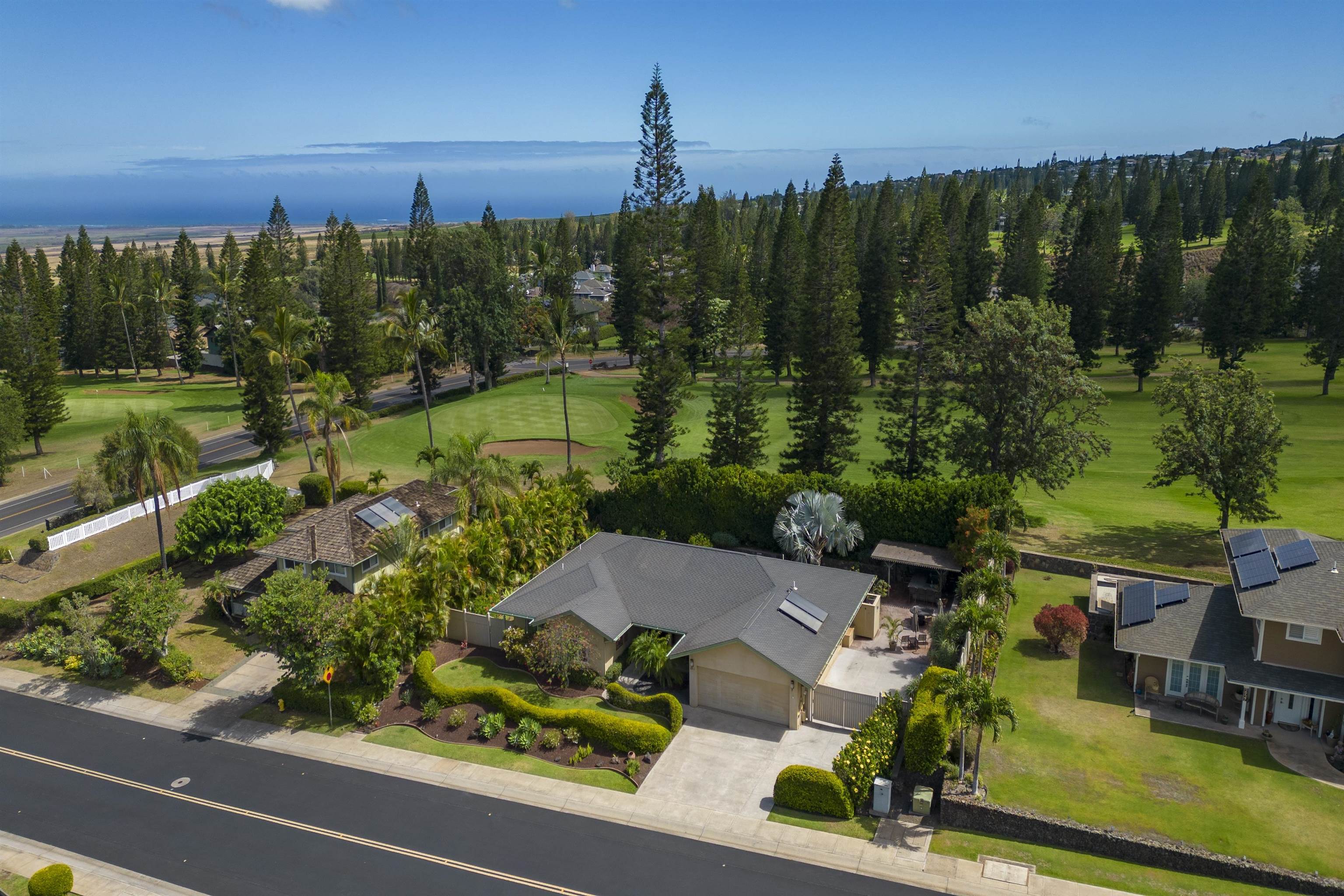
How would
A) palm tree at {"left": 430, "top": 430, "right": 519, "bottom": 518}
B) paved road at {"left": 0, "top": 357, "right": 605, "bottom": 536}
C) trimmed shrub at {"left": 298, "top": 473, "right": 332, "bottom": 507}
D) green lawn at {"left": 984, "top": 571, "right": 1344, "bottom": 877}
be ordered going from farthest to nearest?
1. paved road at {"left": 0, "top": 357, "right": 605, "bottom": 536}
2. trimmed shrub at {"left": 298, "top": 473, "right": 332, "bottom": 507}
3. palm tree at {"left": 430, "top": 430, "right": 519, "bottom": 518}
4. green lawn at {"left": 984, "top": 571, "right": 1344, "bottom": 877}

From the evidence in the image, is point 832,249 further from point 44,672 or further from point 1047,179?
point 1047,179

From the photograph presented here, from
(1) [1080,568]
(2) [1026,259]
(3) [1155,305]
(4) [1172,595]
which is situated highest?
(2) [1026,259]

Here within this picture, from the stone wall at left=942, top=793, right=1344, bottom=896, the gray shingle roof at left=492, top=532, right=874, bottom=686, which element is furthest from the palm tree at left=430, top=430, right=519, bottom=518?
the stone wall at left=942, top=793, right=1344, bottom=896

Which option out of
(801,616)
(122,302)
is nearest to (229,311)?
(122,302)

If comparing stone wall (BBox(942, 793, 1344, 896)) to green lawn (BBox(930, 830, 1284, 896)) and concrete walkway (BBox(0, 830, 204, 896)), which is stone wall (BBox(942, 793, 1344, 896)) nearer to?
green lawn (BBox(930, 830, 1284, 896))

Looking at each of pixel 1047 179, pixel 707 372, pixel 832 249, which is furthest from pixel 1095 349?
pixel 1047 179

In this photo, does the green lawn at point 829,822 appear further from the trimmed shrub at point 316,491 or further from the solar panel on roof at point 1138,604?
the trimmed shrub at point 316,491

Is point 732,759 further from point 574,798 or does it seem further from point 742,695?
point 574,798
